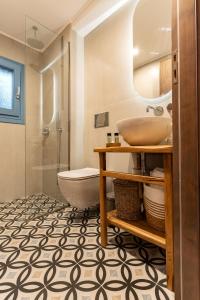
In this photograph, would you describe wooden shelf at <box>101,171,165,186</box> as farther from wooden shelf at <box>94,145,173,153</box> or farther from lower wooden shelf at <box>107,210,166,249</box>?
lower wooden shelf at <box>107,210,166,249</box>

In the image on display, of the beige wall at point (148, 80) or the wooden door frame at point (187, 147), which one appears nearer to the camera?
the wooden door frame at point (187, 147)

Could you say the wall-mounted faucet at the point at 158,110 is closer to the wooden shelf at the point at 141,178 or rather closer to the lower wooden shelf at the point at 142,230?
the wooden shelf at the point at 141,178

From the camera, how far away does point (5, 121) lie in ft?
7.34

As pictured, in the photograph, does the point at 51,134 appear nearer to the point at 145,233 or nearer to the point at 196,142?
the point at 145,233

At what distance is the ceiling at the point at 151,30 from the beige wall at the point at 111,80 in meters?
0.08

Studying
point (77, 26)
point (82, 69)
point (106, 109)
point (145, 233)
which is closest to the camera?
point (145, 233)

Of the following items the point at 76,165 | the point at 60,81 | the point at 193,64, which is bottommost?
the point at 76,165

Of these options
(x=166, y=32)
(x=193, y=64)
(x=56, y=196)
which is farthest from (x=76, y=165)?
(x=193, y=64)

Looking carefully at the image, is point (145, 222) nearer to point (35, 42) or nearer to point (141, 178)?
point (141, 178)

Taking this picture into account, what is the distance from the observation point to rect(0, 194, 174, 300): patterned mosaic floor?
82 cm

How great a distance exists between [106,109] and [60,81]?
0.78 meters

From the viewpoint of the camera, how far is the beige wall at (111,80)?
5.56 feet

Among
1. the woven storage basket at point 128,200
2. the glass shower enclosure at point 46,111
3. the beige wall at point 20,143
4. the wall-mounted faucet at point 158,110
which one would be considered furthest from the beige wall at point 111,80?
the beige wall at point 20,143

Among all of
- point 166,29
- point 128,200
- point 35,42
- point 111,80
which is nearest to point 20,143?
point 35,42
